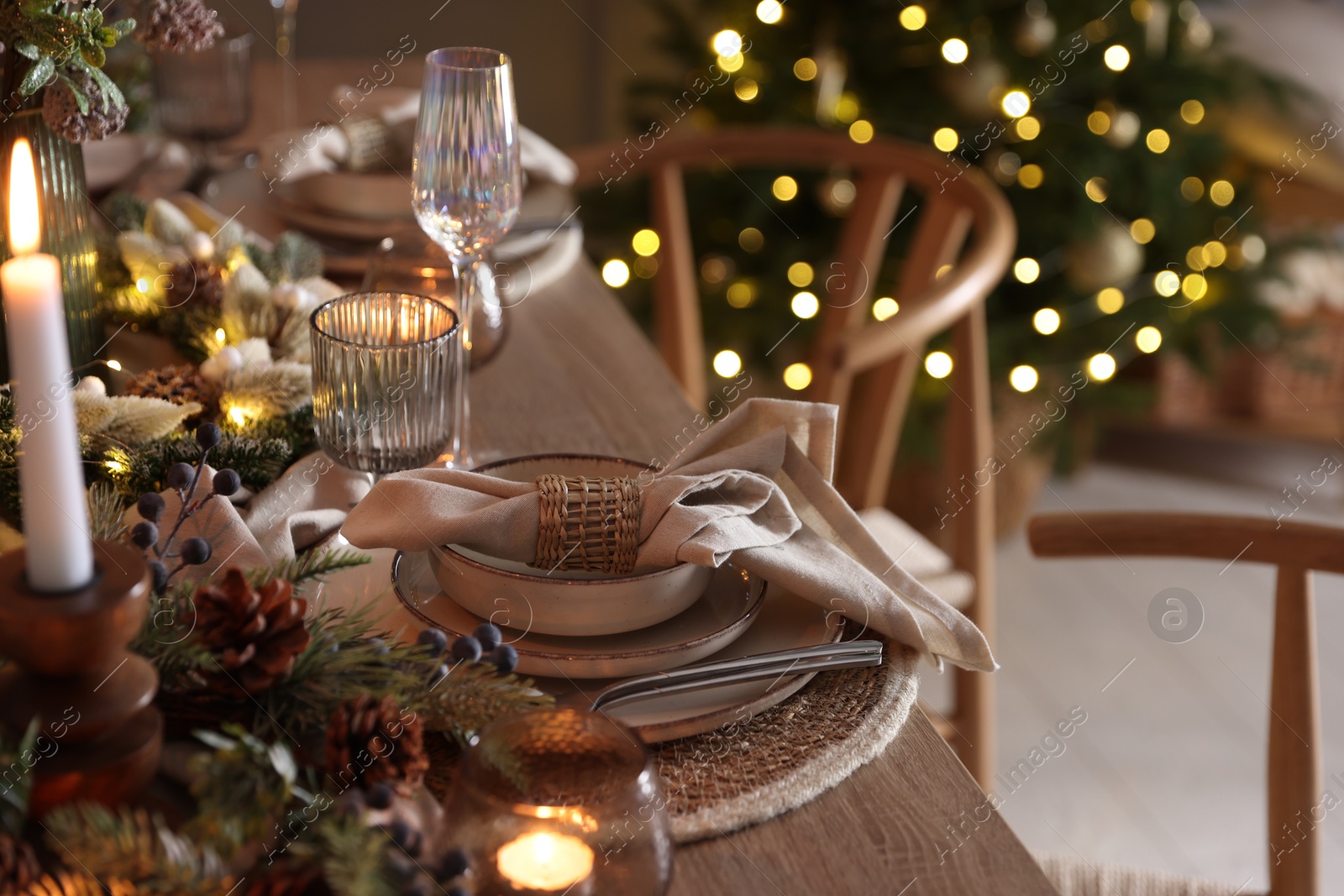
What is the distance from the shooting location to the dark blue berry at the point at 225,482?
633 millimetres

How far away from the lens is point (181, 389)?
30.6 inches

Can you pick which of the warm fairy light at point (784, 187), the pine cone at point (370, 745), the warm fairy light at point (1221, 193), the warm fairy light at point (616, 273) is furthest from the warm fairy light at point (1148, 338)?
the pine cone at point (370, 745)

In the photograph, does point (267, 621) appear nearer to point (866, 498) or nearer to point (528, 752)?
point (528, 752)

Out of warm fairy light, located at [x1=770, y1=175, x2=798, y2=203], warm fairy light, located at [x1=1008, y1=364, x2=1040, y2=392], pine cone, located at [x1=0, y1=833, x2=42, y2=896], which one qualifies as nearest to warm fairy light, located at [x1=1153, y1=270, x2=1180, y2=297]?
warm fairy light, located at [x1=1008, y1=364, x2=1040, y2=392]

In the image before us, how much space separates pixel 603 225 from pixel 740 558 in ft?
5.61

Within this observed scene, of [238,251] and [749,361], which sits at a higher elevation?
[238,251]

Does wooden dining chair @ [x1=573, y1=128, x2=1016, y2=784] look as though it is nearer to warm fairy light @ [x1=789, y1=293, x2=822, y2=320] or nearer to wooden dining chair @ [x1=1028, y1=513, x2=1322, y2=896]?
warm fairy light @ [x1=789, y1=293, x2=822, y2=320]

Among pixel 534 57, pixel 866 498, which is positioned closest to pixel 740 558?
pixel 866 498

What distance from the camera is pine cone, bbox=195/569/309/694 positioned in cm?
48

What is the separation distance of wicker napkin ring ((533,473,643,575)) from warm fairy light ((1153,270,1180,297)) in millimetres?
1867

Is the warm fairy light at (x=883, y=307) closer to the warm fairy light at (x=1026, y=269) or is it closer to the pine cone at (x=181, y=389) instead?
the warm fairy light at (x=1026, y=269)

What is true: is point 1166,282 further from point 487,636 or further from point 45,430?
point 45,430

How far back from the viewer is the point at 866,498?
1557 millimetres

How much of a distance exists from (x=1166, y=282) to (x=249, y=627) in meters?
2.08
